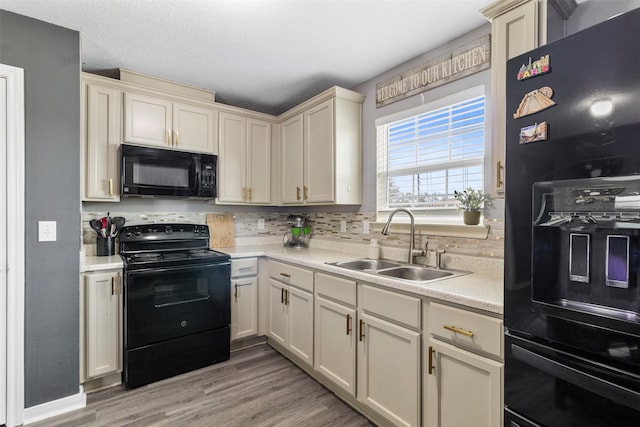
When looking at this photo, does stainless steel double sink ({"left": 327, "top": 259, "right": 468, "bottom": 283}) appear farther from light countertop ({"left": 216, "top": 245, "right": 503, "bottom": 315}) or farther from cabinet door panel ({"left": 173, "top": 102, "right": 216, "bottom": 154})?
cabinet door panel ({"left": 173, "top": 102, "right": 216, "bottom": 154})

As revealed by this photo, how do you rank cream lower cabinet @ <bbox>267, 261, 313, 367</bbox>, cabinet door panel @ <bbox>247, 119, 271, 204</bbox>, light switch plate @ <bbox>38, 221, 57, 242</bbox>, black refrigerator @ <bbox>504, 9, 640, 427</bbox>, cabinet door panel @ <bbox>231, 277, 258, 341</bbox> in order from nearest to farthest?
1. black refrigerator @ <bbox>504, 9, 640, 427</bbox>
2. light switch plate @ <bbox>38, 221, 57, 242</bbox>
3. cream lower cabinet @ <bbox>267, 261, 313, 367</bbox>
4. cabinet door panel @ <bbox>231, 277, 258, 341</bbox>
5. cabinet door panel @ <bbox>247, 119, 271, 204</bbox>

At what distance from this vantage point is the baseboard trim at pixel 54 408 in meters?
1.96

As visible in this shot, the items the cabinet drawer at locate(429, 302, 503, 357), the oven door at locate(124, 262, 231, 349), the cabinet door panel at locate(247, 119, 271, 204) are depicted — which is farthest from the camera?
the cabinet door panel at locate(247, 119, 271, 204)

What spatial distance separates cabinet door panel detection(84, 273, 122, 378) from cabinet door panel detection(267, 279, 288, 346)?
3.78 feet

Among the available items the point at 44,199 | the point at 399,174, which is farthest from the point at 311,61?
the point at 44,199

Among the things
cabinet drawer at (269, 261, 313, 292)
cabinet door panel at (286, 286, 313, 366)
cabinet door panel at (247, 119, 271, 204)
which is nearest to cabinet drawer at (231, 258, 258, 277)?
cabinet drawer at (269, 261, 313, 292)

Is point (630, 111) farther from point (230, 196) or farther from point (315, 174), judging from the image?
point (230, 196)

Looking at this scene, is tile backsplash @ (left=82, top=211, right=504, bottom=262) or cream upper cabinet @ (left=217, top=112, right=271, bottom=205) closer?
tile backsplash @ (left=82, top=211, right=504, bottom=262)

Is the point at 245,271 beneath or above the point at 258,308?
above

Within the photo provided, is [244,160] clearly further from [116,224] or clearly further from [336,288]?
[336,288]

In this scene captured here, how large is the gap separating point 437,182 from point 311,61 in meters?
1.34

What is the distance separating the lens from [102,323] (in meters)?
2.26

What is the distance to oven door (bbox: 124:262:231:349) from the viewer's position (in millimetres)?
2301

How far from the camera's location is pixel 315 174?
2967 millimetres
